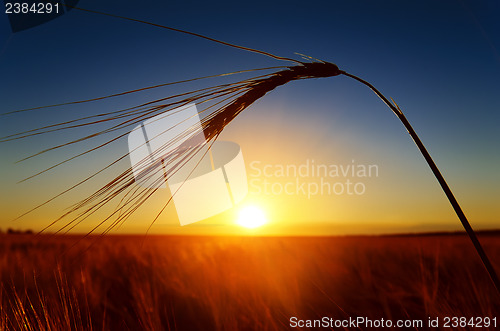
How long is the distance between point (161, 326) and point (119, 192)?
979mm

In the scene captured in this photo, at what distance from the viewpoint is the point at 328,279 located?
317 centimetres

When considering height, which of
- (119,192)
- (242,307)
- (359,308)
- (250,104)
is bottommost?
(359,308)

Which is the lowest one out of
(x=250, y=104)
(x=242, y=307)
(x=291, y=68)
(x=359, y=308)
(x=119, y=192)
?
(x=359, y=308)

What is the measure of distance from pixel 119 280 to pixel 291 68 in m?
2.85

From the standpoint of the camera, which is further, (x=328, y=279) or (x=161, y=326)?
(x=328, y=279)

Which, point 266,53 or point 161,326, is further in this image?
point 161,326

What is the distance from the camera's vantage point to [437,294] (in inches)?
61.6

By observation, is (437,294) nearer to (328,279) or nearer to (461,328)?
(461,328)

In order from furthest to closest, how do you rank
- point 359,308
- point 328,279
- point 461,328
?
point 328,279 → point 359,308 → point 461,328

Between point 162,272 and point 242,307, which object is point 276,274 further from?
point 162,272

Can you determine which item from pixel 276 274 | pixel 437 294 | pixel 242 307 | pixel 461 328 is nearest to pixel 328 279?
pixel 276 274

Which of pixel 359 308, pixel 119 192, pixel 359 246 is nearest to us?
pixel 119 192

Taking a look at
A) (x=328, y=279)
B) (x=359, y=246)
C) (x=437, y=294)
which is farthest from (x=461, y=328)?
(x=359, y=246)

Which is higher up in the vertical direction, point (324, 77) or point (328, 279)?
point (324, 77)
